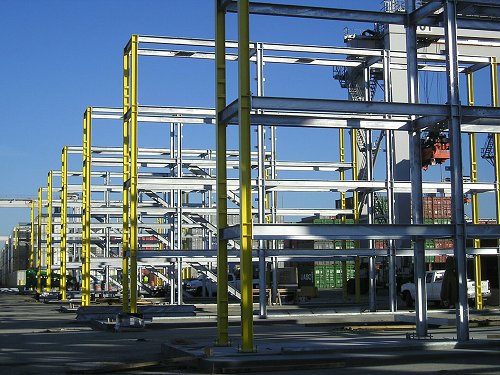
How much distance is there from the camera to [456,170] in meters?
15.9

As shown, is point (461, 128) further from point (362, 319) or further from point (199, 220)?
point (199, 220)

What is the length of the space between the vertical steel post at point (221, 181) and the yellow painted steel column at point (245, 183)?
128cm

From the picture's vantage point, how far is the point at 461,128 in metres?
17.3

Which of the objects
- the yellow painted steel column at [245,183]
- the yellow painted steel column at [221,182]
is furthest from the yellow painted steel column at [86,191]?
the yellow painted steel column at [245,183]

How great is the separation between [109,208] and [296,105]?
27.9m

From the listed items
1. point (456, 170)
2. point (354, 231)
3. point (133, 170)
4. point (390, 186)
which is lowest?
point (354, 231)

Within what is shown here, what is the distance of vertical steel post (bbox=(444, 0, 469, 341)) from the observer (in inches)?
618

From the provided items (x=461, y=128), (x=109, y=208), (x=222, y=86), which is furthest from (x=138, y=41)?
(x=109, y=208)

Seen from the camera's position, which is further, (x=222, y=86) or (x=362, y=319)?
(x=362, y=319)

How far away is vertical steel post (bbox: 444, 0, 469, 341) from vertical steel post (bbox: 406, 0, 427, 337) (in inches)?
33.1

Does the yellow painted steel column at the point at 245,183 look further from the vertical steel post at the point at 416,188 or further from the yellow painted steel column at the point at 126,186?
the yellow painted steel column at the point at 126,186

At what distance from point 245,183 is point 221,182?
4.98 feet

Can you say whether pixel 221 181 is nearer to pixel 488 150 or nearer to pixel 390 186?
pixel 390 186

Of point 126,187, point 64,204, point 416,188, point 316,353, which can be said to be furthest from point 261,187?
point 64,204
